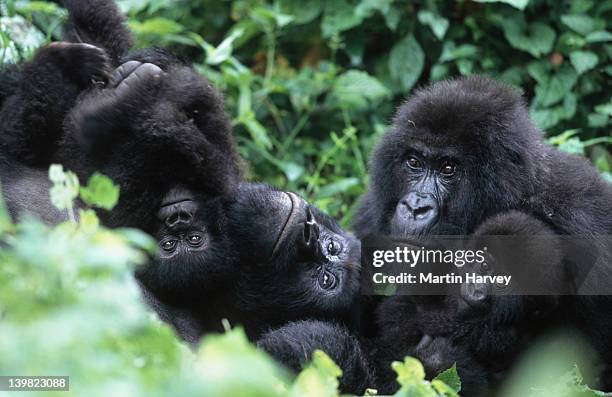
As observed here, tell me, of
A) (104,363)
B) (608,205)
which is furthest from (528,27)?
(104,363)

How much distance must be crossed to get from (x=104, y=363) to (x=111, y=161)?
2148 mm

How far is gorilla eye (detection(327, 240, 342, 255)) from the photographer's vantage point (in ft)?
13.2

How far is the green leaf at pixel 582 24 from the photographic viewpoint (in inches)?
231

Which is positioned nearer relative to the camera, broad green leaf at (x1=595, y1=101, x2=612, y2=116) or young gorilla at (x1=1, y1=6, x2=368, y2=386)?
young gorilla at (x1=1, y1=6, x2=368, y2=386)

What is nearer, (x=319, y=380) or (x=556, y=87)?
(x=319, y=380)

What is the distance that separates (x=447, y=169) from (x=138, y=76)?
1431 millimetres

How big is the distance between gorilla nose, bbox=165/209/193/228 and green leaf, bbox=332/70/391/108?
2700mm

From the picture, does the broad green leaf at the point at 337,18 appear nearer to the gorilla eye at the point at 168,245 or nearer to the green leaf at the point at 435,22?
the green leaf at the point at 435,22

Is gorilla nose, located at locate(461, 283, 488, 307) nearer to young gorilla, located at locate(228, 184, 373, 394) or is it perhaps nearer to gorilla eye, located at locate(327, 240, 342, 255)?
young gorilla, located at locate(228, 184, 373, 394)

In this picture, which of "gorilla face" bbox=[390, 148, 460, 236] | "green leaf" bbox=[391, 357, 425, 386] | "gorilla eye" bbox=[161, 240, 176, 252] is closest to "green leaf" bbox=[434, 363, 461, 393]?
"gorilla face" bbox=[390, 148, 460, 236]

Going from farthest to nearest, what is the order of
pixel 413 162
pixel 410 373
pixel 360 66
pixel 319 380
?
pixel 360 66 → pixel 413 162 → pixel 410 373 → pixel 319 380

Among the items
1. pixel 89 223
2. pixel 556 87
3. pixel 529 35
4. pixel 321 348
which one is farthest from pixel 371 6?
pixel 89 223

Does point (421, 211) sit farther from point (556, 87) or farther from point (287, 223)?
point (556, 87)

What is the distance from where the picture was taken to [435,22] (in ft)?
20.0
